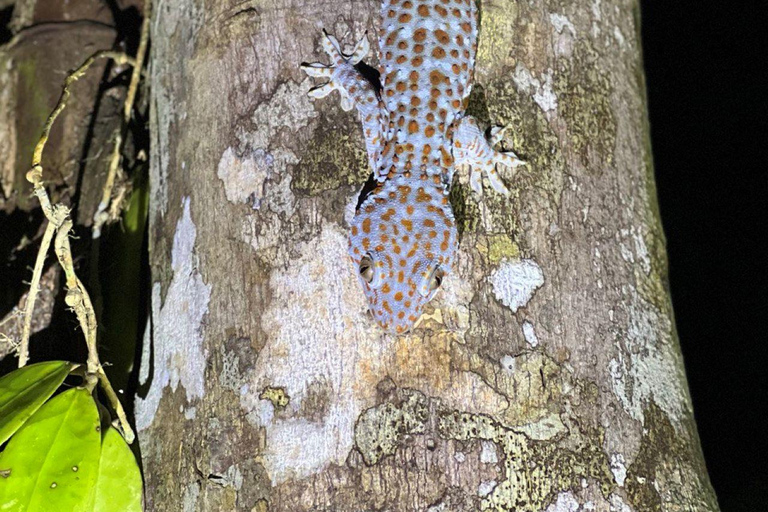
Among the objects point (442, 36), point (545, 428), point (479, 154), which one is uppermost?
point (442, 36)

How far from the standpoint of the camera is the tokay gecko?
118 inches

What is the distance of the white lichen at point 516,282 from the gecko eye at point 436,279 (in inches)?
7.8

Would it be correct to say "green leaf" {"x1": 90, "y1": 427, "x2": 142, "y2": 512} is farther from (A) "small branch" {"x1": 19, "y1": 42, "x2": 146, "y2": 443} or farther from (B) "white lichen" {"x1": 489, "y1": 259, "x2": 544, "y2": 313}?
(B) "white lichen" {"x1": 489, "y1": 259, "x2": 544, "y2": 313}

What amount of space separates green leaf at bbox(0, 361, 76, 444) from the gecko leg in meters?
1.59

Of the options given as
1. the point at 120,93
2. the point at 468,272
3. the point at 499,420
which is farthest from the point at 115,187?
the point at 499,420

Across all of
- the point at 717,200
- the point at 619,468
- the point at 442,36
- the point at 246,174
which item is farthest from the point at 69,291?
the point at 717,200

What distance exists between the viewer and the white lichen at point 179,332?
118 inches

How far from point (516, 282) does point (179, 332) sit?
1.44 meters

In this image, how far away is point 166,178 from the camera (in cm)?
350

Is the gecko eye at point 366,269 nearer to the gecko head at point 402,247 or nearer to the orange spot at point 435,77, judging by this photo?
the gecko head at point 402,247

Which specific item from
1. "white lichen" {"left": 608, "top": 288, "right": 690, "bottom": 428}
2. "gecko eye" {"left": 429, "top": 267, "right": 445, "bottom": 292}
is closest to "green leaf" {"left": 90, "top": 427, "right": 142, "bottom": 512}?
"gecko eye" {"left": 429, "top": 267, "right": 445, "bottom": 292}

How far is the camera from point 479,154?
323cm

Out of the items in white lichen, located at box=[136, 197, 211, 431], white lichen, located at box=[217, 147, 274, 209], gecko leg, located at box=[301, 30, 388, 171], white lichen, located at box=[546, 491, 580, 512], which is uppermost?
gecko leg, located at box=[301, 30, 388, 171]

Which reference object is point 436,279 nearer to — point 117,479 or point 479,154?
point 479,154
